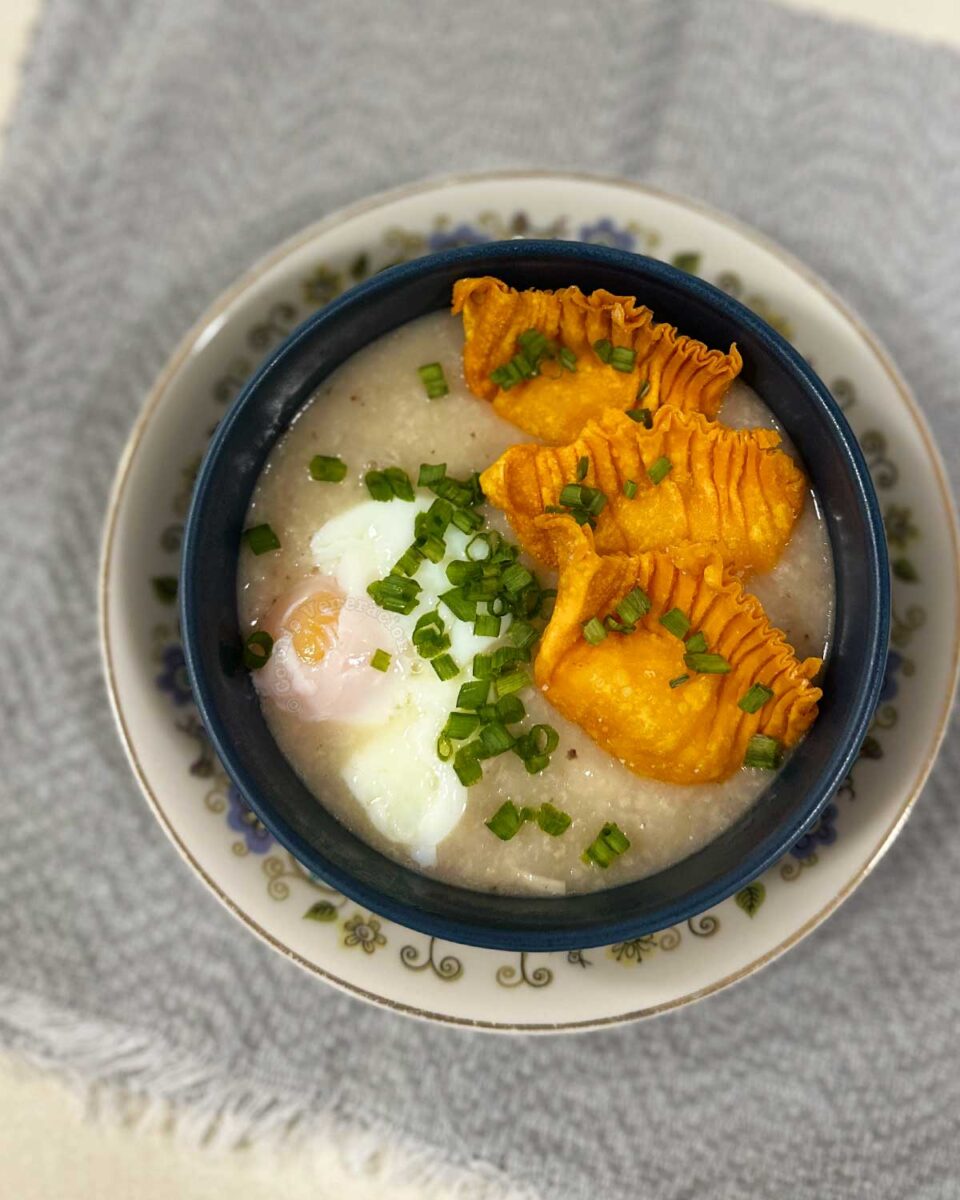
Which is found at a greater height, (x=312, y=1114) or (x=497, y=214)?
(x=497, y=214)

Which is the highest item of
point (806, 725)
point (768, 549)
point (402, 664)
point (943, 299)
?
point (943, 299)

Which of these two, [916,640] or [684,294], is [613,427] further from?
[916,640]

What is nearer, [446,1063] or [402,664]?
[402,664]

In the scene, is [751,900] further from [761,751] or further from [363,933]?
[363,933]

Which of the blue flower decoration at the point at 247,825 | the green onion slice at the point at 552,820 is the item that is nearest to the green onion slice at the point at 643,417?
the green onion slice at the point at 552,820

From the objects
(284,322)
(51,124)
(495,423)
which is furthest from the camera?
(51,124)

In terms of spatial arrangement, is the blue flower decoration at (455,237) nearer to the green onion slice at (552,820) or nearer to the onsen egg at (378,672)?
the onsen egg at (378,672)

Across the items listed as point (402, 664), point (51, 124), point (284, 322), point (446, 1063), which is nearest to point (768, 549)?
point (402, 664)
